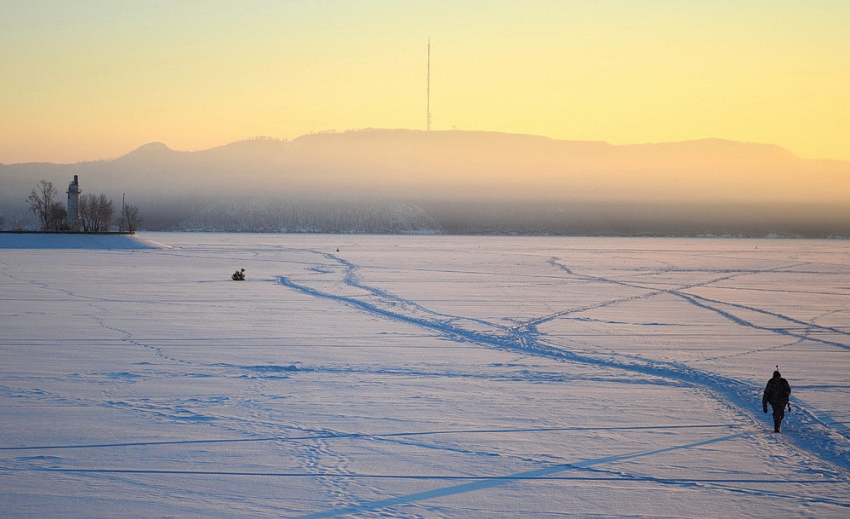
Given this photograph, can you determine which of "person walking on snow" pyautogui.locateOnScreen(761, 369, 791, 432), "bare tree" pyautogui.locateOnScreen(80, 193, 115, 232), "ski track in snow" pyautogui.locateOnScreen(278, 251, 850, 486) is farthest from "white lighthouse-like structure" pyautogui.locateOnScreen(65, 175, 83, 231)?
"person walking on snow" pyautogui.locateOnScreen(761, 369, 791, 432)

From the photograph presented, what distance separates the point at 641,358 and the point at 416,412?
5.70 meters

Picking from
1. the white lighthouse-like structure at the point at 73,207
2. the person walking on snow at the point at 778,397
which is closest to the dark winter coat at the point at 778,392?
the person walking on snow at the point at 778,397

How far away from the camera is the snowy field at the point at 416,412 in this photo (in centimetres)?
668

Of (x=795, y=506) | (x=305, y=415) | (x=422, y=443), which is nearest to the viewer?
(x=795, y=506)

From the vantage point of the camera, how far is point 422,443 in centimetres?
827

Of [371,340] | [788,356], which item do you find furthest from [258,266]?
[788,356]

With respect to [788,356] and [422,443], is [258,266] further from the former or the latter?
[422,443]

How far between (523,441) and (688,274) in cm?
3184

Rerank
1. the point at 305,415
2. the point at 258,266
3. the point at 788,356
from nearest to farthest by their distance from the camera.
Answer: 1. the point at 305,415
2. the point at 788,356
3. the point at 258,266

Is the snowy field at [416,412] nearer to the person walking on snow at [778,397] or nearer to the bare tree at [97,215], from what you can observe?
the person walking on snow at [778,397]

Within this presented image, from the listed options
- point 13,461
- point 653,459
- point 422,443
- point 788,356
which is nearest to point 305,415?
point 422,443

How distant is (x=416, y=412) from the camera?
9.62 m

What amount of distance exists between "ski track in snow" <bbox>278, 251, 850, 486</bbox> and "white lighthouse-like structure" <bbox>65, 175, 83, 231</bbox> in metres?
44.2

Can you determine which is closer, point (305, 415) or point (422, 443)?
point (422, 443)
